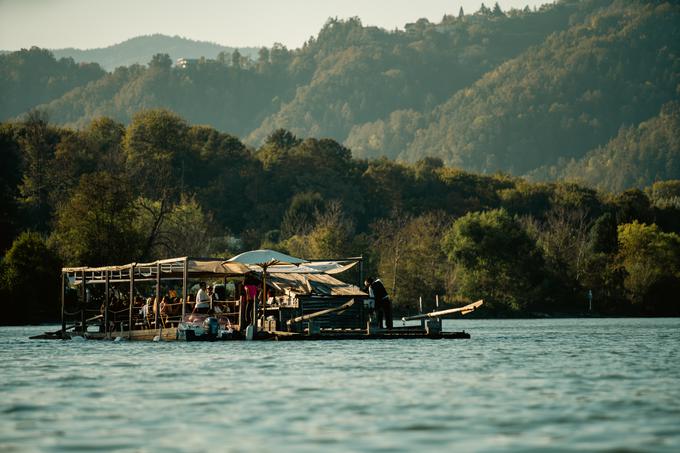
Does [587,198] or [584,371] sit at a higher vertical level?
[587,198]

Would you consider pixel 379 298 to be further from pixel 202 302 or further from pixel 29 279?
pixel 29 279

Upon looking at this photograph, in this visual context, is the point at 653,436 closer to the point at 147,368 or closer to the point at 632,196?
the point at 147,368

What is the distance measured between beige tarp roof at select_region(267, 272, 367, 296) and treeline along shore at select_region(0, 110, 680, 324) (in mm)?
35301

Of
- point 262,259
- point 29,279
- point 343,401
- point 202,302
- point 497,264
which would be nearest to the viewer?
point 343,401

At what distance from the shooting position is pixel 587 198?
158 meters

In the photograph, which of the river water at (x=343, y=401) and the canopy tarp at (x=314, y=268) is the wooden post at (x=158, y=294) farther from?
the river water at (x=343, y=401)

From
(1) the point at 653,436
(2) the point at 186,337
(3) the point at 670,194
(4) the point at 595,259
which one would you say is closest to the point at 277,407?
(1) the point at 653,436

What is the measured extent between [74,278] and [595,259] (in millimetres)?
71863

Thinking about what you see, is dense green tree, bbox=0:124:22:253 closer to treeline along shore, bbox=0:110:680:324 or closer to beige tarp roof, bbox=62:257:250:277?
treeline along shore, bbox=0:110:680:324

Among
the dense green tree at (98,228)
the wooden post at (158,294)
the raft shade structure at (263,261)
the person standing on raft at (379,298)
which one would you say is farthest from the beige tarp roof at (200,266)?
the dense green tree at (98,228)

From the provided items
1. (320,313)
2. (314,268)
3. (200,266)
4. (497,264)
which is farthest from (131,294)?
(497,264)

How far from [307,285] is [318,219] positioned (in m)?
78.3

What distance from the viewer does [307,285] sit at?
4791 cm

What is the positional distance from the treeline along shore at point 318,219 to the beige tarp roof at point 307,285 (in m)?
35.3
